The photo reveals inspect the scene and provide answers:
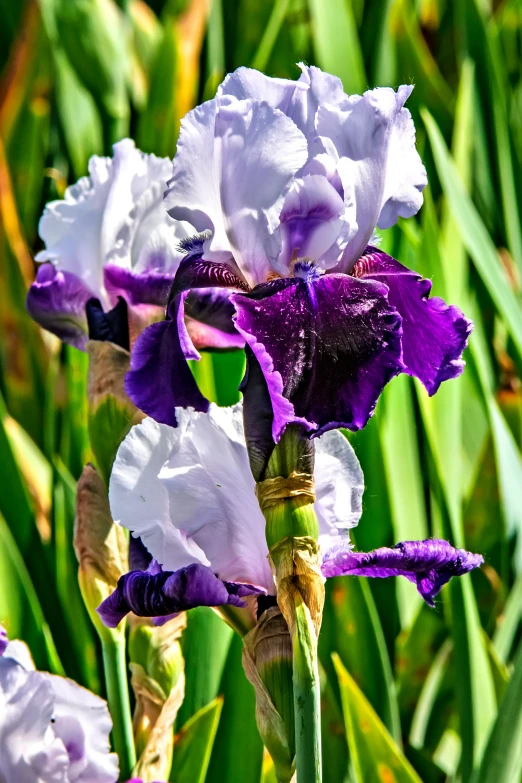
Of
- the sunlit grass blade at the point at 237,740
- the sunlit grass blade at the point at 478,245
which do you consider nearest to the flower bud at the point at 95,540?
the sunlit grass blade at the point at 237,740

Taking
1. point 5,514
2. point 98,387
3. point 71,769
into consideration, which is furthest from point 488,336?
point 71,769

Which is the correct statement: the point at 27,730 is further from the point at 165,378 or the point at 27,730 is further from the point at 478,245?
the point at 478,245

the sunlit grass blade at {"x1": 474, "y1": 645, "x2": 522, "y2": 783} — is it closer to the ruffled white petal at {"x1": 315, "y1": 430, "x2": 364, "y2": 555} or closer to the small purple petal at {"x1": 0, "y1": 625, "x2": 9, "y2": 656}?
the ruffled white petal at {"x1": 315, "y1": 430, "x2": 364, "y2": 555}

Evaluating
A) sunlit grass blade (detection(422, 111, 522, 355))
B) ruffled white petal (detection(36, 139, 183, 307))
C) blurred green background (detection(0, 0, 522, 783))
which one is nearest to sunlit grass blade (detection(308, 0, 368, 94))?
blurred green background (detection(0, 0, 522, 783))

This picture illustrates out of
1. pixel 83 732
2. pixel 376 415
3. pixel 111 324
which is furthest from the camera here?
pixel 376 415

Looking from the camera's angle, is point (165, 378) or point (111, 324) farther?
point (111, 324)

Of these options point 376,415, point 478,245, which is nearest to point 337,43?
point 478,245
